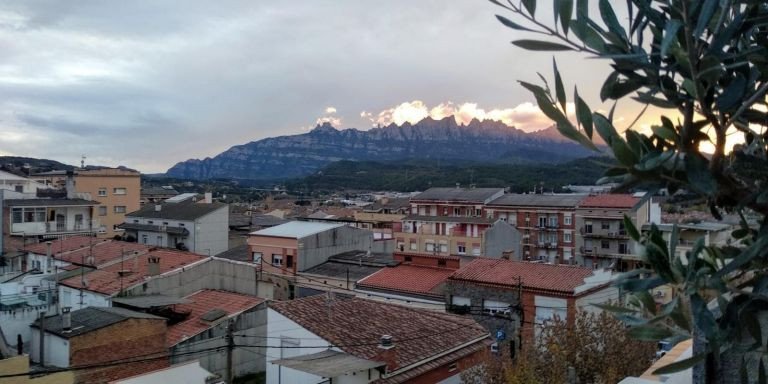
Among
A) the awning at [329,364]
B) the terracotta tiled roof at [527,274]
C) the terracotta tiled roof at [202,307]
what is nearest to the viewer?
the awning at [329,364]

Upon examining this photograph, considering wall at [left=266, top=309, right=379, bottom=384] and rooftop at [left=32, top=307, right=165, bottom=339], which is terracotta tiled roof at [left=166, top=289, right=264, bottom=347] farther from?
wall at [left=266, top=309, right=379, bottom=384]

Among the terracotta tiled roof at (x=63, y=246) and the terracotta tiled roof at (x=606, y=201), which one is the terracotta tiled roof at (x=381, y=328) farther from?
the terracotta tiled roof at (x=606, y=201)

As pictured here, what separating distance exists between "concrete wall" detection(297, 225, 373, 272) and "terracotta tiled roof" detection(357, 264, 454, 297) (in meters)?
5.15

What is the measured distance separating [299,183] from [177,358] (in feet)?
449

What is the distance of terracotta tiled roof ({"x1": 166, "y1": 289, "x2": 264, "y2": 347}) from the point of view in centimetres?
1828

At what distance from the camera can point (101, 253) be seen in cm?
2709

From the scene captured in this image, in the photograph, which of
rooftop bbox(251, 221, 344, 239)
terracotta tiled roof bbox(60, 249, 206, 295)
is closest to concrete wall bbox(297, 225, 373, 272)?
rooftop bbox(251, 221, 344, 239)

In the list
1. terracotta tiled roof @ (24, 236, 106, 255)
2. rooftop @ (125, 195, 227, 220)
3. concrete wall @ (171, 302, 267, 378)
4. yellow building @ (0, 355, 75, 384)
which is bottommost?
concrete wall @ (171, 302, 267, 378)

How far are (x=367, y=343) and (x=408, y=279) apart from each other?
11082mm

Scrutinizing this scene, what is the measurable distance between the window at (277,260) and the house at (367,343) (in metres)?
13.2

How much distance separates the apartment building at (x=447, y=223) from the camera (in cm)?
4156

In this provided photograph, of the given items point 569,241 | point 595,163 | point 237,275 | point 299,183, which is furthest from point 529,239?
point 299,183

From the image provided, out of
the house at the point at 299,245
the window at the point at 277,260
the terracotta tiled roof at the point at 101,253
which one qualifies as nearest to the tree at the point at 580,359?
the house at the point at 299,245

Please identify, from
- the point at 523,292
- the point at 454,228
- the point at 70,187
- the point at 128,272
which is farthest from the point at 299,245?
the point at 70,187
